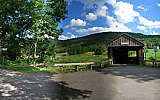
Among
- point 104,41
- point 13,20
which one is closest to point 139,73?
point 13,20

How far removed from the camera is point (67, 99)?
5168 millimetres

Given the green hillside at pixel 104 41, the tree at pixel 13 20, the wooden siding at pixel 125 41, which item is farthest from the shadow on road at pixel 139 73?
the green hillside at pixel 104 41

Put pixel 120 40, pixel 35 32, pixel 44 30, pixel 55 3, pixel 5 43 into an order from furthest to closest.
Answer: pixel 5 43 → pixel 55 3 → pixel 44 30 → pixel 120 40 → pixel 35 32

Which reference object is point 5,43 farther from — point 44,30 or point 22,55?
point 44,30

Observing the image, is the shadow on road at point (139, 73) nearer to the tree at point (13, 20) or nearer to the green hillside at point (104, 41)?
the tree at point (13, 20)

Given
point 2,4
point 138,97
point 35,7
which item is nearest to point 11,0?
point 2,4

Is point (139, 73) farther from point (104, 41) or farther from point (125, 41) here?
point (104, 41)

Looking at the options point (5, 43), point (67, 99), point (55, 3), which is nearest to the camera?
point (67, 99)

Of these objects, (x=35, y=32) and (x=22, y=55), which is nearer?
(x=35, y=32)

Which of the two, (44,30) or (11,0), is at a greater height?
(11,0)

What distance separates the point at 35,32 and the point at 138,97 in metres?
15.3

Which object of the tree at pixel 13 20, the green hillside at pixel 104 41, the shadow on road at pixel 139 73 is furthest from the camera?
the green hillside at pixel 104 41

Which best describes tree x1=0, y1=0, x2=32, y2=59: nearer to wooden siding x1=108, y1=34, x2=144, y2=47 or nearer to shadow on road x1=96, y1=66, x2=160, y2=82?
wooden siding x1=108, y1=34, x2=144, y2=47

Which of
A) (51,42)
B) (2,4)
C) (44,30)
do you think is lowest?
(51,42)
